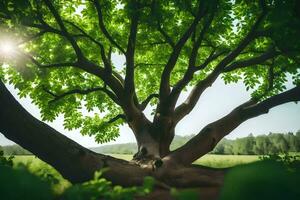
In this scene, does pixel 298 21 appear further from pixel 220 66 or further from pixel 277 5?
pixel 220 66

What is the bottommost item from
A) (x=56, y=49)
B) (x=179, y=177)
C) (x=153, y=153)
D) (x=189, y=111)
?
(x=179, y=177)

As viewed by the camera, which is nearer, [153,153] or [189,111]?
[153,153]

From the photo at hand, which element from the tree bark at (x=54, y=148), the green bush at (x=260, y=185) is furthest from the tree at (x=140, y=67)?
the green bush at (x=260, y=185)

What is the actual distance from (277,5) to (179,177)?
497 cm

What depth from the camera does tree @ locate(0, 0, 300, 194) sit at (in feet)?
23.6

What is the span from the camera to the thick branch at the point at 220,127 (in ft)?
32.1

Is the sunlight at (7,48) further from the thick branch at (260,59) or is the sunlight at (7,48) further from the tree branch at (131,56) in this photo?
the thick branch at (260,59)

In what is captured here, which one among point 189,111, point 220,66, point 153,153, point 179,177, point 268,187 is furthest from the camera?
point 189,111

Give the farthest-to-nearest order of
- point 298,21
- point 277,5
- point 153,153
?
point 153,153 < point 298,21 < point 277,5

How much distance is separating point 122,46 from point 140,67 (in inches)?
109

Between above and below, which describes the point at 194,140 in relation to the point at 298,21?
below

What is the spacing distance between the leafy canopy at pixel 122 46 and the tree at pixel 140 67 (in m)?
0.04

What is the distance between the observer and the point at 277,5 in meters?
6.36

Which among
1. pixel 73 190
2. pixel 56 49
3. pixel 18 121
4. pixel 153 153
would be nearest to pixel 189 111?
pixel 153 153
